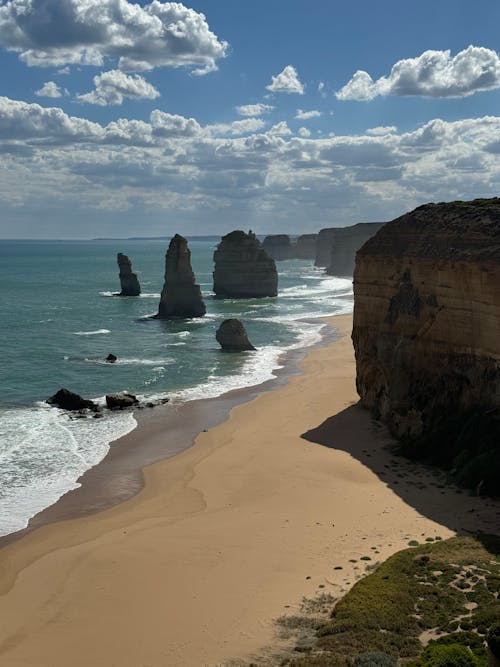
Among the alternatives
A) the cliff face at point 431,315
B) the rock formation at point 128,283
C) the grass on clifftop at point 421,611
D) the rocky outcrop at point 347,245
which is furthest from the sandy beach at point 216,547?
the rocky outcrop at point 347,245

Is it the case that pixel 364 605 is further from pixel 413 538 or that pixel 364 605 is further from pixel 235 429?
pixel 235 429

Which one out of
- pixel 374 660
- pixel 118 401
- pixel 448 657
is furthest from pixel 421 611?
pixel 118 401

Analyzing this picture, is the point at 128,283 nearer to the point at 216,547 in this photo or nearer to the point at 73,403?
the point at 73,403

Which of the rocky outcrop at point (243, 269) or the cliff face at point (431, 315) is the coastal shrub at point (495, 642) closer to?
the cliff face at point (431, 315)

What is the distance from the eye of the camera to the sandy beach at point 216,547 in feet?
58.6

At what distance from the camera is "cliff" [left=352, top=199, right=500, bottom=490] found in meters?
29.6

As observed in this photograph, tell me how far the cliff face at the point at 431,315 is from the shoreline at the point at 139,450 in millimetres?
10173

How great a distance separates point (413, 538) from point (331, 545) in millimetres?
2617

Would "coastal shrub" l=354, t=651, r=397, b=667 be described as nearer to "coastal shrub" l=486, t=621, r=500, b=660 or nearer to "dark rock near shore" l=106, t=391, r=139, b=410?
"coastal shrub" l=486, t=621, r=500, b=660

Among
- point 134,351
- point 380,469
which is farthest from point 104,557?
point 134,351

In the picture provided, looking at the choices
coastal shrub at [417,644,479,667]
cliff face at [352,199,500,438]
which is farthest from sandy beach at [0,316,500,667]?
coastal shrub at [417,644,479,667]

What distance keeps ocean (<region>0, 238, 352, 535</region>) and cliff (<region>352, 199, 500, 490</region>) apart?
47.4 feet

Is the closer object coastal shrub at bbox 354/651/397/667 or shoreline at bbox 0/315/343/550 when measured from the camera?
coastal shrub at bbox 354/651/397/667

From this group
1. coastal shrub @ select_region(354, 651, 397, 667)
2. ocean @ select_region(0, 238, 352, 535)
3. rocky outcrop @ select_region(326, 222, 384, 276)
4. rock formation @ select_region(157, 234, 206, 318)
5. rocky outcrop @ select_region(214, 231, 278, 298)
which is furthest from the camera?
rocky outcrop @ select_region(326, 222, 384, 276)
